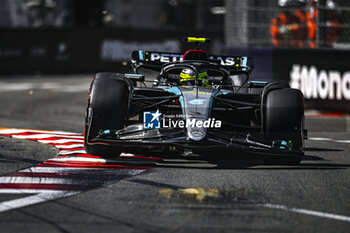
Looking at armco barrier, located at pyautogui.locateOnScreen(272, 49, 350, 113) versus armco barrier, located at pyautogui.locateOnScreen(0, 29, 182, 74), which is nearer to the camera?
armco barrier, located at pyautogui.locateOnScreen(272, 49, 350, 113)

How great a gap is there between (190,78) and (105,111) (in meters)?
1.88

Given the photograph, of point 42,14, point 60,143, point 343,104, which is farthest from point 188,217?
point 42,14

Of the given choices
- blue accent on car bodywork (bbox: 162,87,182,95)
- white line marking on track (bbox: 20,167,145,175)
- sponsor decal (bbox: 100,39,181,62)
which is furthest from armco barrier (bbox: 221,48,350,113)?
sponsor decal (bbox: 100,39,181,62)

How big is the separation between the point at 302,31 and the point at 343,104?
2213 millimetres

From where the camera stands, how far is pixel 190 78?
8602 mm

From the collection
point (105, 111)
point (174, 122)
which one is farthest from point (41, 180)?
point (174, 122)

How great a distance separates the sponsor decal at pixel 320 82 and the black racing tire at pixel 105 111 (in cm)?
734

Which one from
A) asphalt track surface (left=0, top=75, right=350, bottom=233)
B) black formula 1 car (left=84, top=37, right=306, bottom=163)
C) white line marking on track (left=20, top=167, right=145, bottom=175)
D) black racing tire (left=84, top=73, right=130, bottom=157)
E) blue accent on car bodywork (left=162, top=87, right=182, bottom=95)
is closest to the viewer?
asphalt track surface (left=0, top=75, right=350, bottom=233)

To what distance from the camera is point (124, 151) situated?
25.8ft

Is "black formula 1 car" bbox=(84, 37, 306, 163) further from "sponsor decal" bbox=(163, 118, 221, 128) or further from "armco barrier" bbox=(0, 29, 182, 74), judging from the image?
"armco barrier" bbox=(0, 29, 182, 74)

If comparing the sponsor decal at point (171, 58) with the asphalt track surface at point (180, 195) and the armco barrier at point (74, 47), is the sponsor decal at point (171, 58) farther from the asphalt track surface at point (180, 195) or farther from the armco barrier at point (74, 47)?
the armco barrier at point (74, 47)

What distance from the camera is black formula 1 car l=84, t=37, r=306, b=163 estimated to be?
682cm

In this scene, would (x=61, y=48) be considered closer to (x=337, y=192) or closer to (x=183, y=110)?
(x=183, y=110)

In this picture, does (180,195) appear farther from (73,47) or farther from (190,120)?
(73,47)
